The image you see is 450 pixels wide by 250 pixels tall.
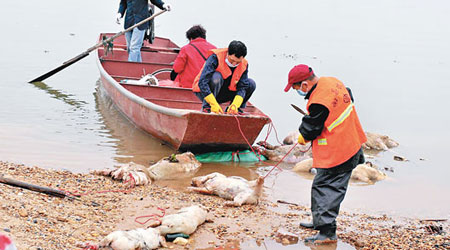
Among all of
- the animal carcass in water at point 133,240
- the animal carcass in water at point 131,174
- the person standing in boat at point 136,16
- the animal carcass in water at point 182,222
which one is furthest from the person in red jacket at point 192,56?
the animal carcass in water at point 133,240

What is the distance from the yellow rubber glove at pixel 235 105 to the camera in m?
7.15

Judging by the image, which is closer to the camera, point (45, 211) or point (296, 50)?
point (45, 211)

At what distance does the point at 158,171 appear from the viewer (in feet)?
20.7

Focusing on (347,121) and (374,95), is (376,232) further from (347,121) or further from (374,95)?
(374,95)

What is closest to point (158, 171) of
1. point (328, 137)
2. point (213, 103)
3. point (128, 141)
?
point (213, 103)

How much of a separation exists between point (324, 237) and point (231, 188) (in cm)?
136

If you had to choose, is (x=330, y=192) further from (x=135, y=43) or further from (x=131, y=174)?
(x=135, y=43)

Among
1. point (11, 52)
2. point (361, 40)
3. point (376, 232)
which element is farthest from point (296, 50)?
point (376, 232)

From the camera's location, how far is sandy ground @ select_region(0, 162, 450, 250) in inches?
157

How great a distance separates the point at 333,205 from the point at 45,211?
2368mm

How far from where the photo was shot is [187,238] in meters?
4.38

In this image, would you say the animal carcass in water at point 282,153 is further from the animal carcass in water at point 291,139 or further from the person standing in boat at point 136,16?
the person standing in boat at point 136,16

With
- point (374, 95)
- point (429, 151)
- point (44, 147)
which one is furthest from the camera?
point (374, 95)

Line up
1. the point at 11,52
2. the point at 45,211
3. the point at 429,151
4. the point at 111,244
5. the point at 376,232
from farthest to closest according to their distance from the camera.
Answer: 1. the point at 11,52
2. the point at 429,151
3. the point at 376,232
4. the point at 45,211
5. the point at 111,244
